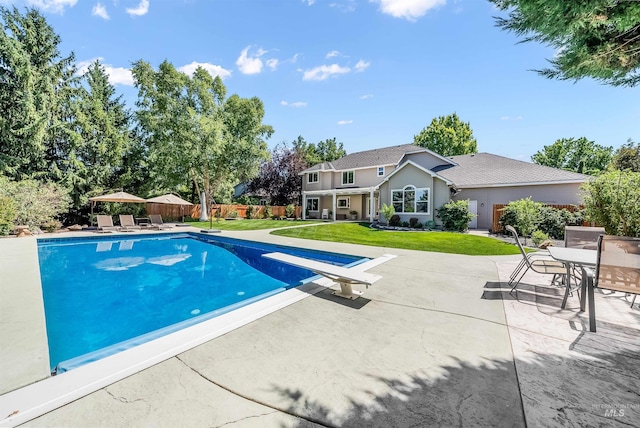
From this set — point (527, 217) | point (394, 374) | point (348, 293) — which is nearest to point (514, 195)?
point (527, 217)

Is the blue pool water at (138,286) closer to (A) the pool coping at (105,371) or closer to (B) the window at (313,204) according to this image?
(A) the pool coping at (105,371)

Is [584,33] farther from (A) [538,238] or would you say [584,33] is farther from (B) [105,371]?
(A) [538,238]

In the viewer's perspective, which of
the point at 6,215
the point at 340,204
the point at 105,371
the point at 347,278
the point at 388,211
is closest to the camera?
the point at 105,371

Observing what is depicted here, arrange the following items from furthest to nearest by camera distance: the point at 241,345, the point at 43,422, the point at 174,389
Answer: the point at 241,345, the point at 174,389, the point at 43,422

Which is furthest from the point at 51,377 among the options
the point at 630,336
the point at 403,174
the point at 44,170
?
the point at 44,170

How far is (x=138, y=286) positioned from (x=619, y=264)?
390 inches

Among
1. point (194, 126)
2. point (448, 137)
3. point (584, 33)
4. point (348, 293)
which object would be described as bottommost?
point (348, 293)

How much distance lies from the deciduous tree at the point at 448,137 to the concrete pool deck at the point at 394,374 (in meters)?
41.1

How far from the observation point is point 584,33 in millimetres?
3406

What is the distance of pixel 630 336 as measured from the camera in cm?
363

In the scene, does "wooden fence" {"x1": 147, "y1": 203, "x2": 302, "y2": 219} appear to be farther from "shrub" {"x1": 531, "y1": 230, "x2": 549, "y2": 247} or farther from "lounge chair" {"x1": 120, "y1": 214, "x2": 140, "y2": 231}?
"shrub" {"x1": 531, "y1": 230, "x2": 549, "y2": 247}

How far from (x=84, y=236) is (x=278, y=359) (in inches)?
709

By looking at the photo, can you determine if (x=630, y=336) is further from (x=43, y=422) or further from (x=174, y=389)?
(x=43, y=422)

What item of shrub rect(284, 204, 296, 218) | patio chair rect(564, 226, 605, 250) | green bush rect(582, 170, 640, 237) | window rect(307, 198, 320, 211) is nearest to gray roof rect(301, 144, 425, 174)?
window rect(307, 198, 320, 211)
